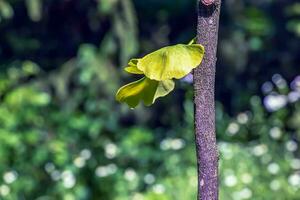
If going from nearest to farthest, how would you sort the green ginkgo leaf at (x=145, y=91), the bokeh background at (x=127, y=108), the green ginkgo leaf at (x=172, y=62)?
the green ginkgo leaf at (x=172, y=62), the green ginkgo leaf at (x=145, y=91), the bokeh background at (x=127, y=108)

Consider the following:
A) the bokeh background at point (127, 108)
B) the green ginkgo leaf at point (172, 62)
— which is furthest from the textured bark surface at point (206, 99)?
the bokeh background at point (127, 108)

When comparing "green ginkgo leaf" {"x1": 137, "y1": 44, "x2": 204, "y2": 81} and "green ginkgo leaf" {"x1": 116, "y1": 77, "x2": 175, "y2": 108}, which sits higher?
"green ginkgo leaf" {"x1": 116, "y1": 77, "x2": 175, "y2": 108}

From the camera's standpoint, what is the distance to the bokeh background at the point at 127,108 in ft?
12.7

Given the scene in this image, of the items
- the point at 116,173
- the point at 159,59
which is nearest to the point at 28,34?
the point at 116,173

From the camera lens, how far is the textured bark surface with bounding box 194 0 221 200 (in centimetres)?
96

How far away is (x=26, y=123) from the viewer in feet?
13.6

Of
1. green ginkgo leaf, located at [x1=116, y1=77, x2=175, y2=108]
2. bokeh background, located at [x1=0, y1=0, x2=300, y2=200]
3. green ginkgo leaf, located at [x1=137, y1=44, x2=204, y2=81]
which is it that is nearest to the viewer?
green ginkgo leaf, located at [x1=137, y1=44, x2=204, y2=81]

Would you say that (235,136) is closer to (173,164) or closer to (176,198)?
(173,164)

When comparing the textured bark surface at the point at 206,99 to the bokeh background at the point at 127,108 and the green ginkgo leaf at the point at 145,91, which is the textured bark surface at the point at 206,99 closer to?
the green ginkgo leaf at the point at 145,91

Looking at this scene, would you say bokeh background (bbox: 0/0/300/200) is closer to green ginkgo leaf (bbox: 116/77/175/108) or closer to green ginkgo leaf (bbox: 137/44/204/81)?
green ginkgo leaf (bbox: 116/77/175/108)

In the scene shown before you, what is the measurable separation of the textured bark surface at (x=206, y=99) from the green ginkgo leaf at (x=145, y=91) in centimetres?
11

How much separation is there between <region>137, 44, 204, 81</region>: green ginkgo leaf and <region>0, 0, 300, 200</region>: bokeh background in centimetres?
265

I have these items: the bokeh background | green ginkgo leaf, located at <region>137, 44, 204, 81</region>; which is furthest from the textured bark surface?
the bokeh background

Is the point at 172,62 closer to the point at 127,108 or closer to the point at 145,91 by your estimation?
the point at 145,91
